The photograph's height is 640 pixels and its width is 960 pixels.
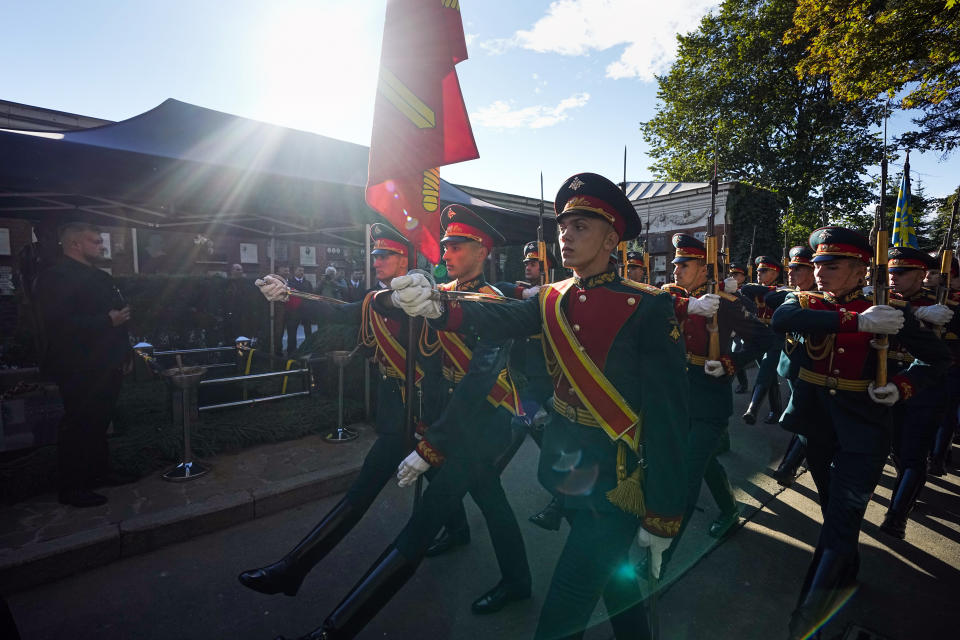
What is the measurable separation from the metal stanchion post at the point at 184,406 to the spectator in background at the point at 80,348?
1.97 ft

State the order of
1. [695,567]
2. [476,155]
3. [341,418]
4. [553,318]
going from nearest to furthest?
[553,318] < [476,155] < [695,567] < [341,418]

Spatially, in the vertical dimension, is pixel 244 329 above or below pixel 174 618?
above

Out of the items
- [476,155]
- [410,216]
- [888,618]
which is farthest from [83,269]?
[888,618]

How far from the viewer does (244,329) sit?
33.6ft

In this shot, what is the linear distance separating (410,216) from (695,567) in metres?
3.06

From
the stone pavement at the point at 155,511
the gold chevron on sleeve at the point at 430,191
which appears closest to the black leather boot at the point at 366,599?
the gold chevron on sleeve at the point at 430,191

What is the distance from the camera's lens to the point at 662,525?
1813 millimetres

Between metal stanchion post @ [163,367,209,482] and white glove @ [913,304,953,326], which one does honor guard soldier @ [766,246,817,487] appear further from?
metal stanchion post @ [163,367,209,482]

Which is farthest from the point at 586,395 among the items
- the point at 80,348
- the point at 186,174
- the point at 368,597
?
the point at 186,174

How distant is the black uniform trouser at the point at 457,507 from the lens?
2336 mm

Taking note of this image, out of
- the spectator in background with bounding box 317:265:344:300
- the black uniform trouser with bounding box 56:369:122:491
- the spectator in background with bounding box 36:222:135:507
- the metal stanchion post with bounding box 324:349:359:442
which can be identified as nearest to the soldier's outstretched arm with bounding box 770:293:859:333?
the metal stanchion post with bounding box 324:349:359:442

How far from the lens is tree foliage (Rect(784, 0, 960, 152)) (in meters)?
9.30

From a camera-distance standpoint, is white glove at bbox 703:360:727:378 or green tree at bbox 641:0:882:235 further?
green tree at bbox 641:0:882:235

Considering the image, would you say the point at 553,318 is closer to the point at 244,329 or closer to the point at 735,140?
the point at 244,329
